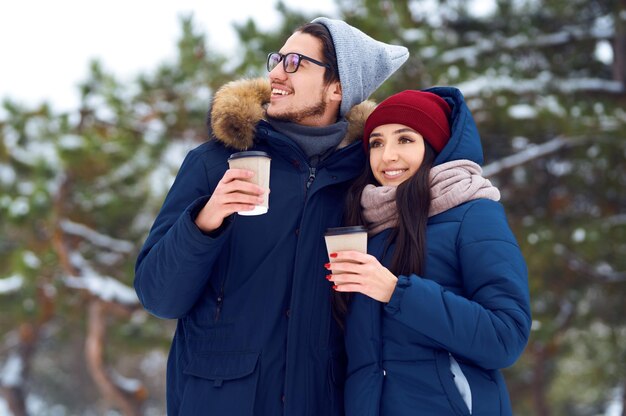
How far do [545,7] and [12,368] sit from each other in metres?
12.7

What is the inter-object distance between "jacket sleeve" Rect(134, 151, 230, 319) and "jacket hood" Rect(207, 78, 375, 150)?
0.14 meters

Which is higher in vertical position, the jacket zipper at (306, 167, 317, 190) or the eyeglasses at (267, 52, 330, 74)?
the eyeglasses at (267, 52, 330, 74)

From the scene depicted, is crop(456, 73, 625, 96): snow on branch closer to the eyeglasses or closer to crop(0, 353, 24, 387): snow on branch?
the eyeglasses

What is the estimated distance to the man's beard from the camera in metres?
2.63

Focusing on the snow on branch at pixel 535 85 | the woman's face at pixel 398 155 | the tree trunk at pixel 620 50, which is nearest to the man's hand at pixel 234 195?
the woman's face at pixel 398 155

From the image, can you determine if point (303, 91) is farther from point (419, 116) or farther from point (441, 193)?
point (441, 193)

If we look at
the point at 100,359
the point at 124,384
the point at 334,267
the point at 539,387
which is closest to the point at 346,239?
the point at 334,267

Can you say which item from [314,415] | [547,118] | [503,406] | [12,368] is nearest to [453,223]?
[503,406]

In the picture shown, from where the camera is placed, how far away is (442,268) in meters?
2.23

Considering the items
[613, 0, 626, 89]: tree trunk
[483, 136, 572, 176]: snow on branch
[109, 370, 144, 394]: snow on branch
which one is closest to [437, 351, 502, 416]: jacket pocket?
[483, 136, 572, 176]: snow on branch

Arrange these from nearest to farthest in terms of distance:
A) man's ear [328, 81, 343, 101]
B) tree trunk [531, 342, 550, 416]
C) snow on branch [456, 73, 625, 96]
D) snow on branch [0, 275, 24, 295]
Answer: man's ear [328, 81, 343, 101]
snow on branch [456, 73, 625, 96]
snow on branch [0, 275, 24, 295]
tree trunk [531, 342, 550, 416]

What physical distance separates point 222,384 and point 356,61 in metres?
1.25

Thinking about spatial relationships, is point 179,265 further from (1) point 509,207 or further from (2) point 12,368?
(2) point 12,368

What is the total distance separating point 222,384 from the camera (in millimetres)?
2279
